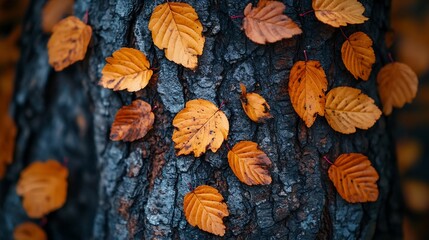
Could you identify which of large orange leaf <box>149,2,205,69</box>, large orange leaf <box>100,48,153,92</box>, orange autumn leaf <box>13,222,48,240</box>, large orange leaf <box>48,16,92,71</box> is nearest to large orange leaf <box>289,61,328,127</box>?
large orange leaf <box>149,2,205,69</box>

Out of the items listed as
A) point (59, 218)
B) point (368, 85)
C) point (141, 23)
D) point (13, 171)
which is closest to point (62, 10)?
point (141, 23)

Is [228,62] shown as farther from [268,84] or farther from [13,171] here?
[13,171]

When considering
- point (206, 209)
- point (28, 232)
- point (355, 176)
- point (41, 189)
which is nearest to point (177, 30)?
point (206, 209)

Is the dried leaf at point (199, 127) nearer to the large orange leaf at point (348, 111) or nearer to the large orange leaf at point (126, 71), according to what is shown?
the large orange leaf at point (126, 71)

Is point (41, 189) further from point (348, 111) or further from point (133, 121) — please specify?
point (348, 111)

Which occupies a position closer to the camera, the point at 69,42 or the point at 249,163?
the point at 249,163

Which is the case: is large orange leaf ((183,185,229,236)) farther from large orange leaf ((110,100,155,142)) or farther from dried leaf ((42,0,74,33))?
dried leaf ((42,0,74,33))

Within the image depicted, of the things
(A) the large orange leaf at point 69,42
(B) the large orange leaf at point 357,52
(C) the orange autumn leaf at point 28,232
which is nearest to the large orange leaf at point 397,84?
(B) the large orange leaf at point 357,52
